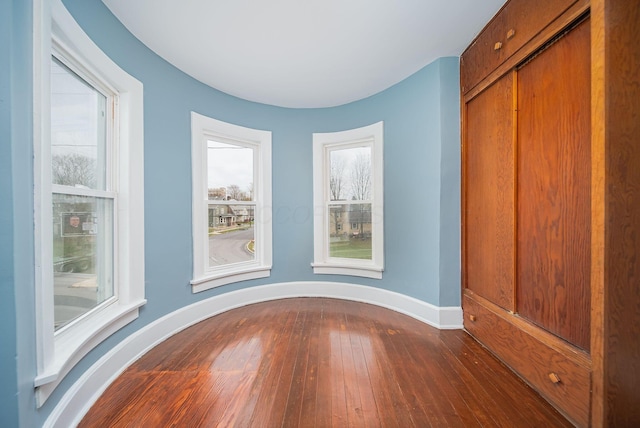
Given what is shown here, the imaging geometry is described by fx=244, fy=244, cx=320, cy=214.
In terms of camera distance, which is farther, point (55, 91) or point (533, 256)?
point (533, 256)

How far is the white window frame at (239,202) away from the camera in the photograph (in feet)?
7.91

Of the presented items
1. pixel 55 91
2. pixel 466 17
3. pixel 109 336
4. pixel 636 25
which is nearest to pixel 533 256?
pixel 636 25

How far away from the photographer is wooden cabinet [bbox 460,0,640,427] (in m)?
1.09

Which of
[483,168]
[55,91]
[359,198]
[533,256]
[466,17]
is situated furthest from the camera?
[359,198]

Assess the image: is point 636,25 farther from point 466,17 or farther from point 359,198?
point 359,198

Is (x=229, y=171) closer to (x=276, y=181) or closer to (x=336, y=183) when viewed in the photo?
(x=276, y=181)

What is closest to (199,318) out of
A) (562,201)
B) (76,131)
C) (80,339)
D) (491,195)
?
(80,339)

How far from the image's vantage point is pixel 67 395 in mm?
1230

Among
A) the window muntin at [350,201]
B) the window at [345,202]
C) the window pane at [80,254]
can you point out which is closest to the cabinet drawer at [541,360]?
the window at [345,202]

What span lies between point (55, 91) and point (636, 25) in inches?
112

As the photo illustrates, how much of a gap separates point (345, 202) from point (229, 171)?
144 cm

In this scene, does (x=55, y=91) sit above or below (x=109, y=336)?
above

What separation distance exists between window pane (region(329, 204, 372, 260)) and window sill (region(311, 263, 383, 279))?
175 mm

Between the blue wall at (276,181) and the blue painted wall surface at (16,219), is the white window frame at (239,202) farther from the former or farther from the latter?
the blue painted wall surface at (16,219)
